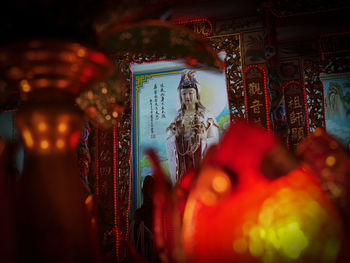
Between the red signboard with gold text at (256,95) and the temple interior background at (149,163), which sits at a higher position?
the red signboard with gold text at (256,95)

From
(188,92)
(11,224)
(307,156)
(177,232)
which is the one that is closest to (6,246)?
(11,224)

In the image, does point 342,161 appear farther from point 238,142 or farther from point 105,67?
point 105,67

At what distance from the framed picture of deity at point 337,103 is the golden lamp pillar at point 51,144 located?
10.6ft

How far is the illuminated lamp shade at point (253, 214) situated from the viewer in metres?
0.25

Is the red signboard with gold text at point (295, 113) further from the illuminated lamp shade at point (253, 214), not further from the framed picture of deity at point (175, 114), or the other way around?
the illuminated lamp shade at point (253, 214)

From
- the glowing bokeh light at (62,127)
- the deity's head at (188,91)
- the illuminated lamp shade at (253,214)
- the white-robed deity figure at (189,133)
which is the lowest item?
the illuminated lamp shade at (253,214)

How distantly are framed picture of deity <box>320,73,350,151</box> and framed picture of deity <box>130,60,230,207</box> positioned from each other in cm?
100

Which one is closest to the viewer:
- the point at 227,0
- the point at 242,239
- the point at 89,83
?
the point at 242,239

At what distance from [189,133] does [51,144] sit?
283cm

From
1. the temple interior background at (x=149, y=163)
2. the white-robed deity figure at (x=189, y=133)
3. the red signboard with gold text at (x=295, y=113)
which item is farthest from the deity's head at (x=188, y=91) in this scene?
the temple interior background at (x=149, y=163)

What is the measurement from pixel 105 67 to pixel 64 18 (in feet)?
0.21

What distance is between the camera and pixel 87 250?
302 mm

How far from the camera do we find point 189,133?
10.3 feet

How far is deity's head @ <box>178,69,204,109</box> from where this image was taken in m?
3.23
